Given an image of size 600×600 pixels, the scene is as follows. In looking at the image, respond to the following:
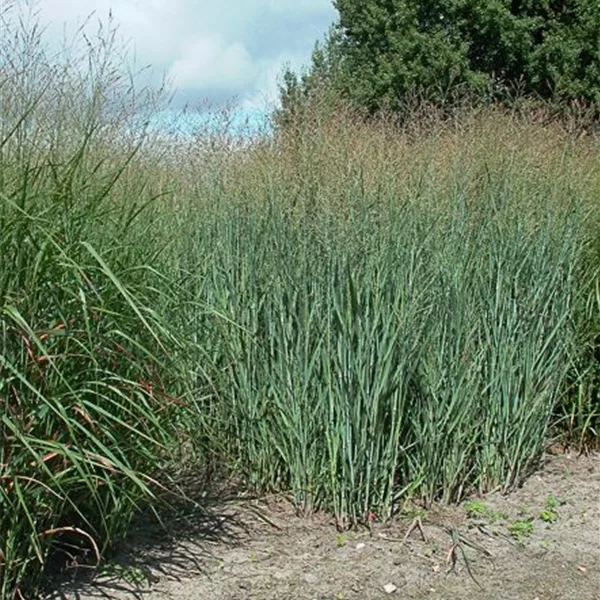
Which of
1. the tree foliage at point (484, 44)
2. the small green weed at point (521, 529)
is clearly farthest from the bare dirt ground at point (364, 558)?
the tree foliage at point (484, 44)

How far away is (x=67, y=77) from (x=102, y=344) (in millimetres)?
1236

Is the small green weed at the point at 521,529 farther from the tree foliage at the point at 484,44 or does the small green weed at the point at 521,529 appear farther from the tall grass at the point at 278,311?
the tree foliage at the point at 484,44

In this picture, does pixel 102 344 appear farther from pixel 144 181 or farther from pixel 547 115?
pixel 547 115

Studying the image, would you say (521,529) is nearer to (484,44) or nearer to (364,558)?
(364,558)

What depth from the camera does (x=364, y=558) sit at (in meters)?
3.29

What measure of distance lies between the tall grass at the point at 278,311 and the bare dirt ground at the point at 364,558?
0.14 m

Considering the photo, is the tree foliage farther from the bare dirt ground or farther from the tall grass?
the bare dirt ground

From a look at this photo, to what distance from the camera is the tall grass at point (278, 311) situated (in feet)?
8.71

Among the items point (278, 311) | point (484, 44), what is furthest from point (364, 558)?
point (484, 44)

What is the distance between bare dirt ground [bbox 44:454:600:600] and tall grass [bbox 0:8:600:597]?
136 millimetres

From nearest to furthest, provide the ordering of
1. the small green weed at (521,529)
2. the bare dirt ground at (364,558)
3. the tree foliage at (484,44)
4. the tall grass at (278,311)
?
the tall grass at (278,311), the bare dirt ground at (364,558), the small green weed at (521,529), the tree foliage at (484,44)

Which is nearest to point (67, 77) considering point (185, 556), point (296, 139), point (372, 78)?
point (296, 139)

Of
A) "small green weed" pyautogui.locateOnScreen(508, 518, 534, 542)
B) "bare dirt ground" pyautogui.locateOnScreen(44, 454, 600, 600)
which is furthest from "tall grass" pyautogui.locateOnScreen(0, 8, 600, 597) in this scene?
"small green weed" pyautogui.locateOnScreen(508, 518, 534, 542)

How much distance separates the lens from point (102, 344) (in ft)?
9.05
